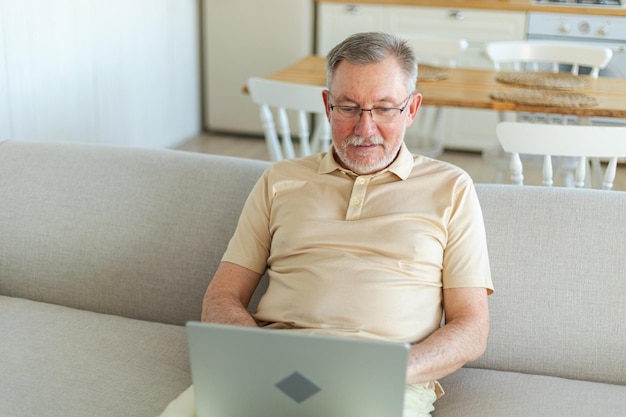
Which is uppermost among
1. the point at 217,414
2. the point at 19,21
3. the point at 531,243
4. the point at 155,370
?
the point at 19,21

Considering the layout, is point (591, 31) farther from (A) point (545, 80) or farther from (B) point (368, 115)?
(B) point (368, 115)

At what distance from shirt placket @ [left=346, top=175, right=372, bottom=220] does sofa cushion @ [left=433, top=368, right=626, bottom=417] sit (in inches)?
16.8

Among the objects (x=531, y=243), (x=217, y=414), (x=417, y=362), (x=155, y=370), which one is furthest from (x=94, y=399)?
(x=531, y=243)

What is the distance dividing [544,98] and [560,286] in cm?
131

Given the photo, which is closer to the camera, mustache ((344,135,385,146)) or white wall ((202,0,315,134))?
mustache ((344,135,385,146))

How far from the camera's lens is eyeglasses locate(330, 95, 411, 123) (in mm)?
1759

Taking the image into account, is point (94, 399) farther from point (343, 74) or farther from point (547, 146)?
point (547, 146)

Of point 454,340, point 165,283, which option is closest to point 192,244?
point 165,283

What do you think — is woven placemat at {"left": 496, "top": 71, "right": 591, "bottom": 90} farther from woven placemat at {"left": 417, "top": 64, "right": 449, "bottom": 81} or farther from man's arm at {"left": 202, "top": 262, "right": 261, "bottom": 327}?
man's arm at {"left": 202, "top": 262, "right": 261, "bottom": 327}

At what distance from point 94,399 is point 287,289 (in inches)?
18.4

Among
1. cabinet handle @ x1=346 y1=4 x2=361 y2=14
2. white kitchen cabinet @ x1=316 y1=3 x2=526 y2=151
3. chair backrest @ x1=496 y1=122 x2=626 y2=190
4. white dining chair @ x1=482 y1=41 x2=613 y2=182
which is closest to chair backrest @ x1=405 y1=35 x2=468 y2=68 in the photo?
white dining chair @ x1=482 y1=41 x2=613 y2=182

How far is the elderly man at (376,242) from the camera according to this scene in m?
1.71

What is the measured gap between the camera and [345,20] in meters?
5.16

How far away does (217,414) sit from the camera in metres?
1.46
